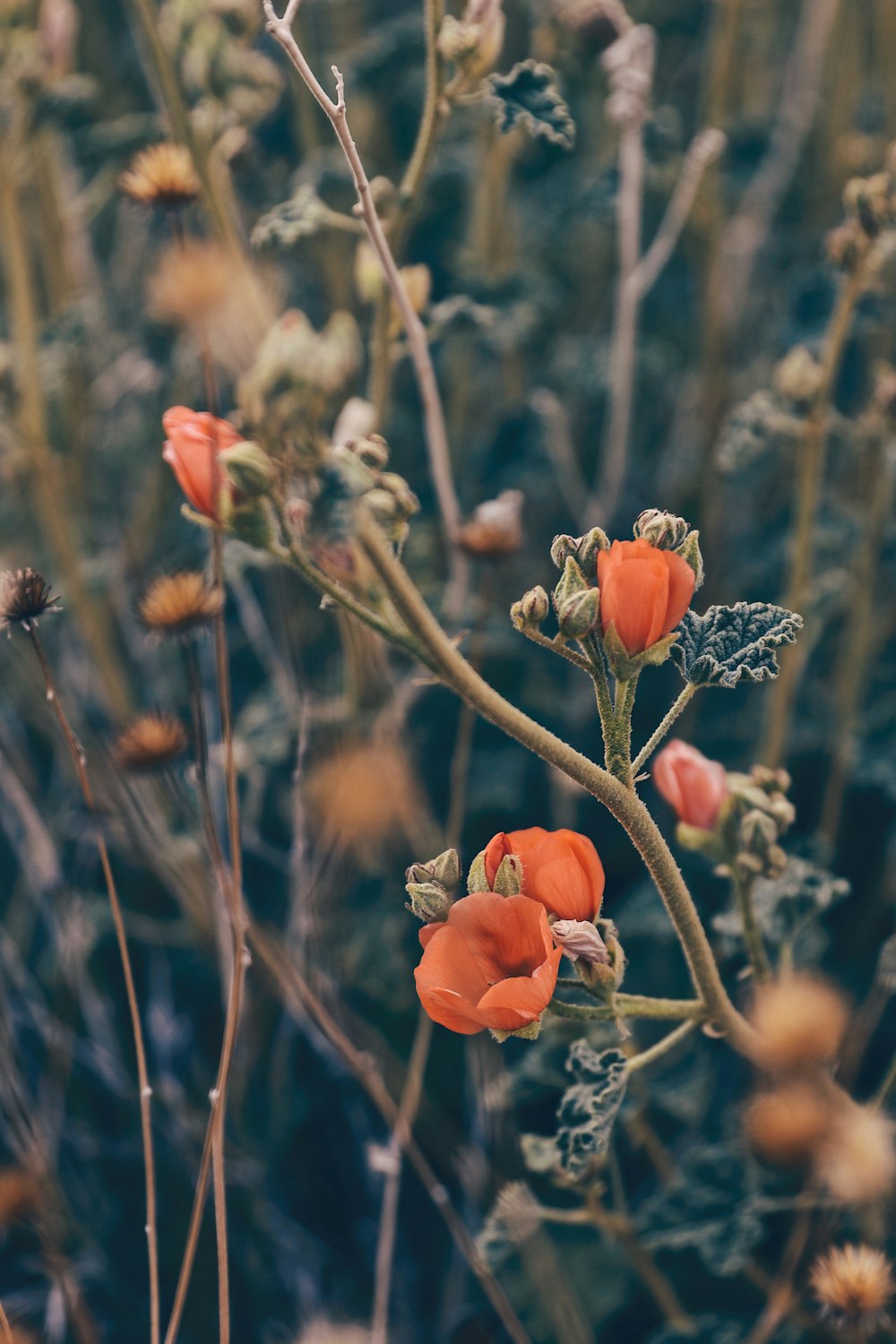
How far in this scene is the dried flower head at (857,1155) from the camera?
67 cm

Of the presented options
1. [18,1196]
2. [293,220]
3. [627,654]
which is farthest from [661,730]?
[18,1196]

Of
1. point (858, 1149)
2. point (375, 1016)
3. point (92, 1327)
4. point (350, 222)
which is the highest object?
point (350, 222)

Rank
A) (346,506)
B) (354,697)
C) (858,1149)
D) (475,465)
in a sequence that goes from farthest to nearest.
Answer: (475,465), (354,697), (858,1149), (346,506)

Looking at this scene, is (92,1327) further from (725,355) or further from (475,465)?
(725,355)

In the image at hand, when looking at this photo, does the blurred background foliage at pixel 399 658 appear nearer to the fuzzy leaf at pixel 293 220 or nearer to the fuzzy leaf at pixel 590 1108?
the fuzzy leaf at pixel 293 220

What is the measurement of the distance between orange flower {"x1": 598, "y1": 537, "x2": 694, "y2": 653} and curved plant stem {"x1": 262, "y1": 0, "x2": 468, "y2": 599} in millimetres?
233

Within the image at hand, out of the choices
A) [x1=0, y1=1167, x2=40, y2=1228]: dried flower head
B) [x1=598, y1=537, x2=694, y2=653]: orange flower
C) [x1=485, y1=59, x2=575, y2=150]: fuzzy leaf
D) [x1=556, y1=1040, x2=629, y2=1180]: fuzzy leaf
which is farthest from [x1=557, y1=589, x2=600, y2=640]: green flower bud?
[x1=0, y1=1167, x2=40, y2=1228]: dried flower head

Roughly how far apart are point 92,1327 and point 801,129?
51.8 inches

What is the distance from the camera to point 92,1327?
0.86 m

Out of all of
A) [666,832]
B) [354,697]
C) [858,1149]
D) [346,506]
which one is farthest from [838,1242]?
[346,506]

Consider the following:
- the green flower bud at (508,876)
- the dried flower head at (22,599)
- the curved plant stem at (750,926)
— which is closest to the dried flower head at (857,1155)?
the curved plant stem at (750,926)

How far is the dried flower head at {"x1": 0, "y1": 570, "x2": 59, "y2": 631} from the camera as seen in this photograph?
0.58 m

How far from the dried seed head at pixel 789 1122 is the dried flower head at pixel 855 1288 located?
0.08 metres

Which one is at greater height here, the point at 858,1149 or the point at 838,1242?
the point at 858,1149
